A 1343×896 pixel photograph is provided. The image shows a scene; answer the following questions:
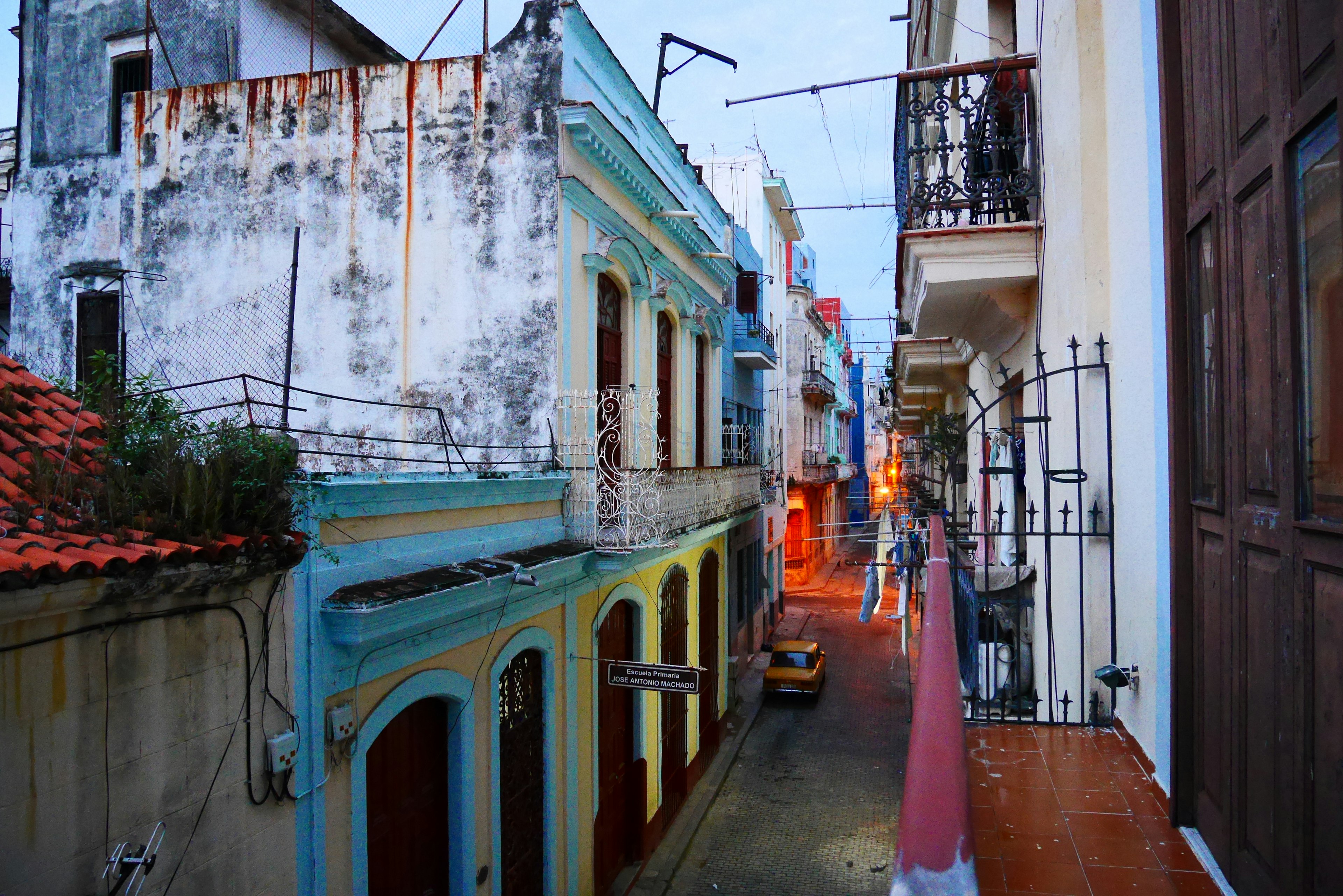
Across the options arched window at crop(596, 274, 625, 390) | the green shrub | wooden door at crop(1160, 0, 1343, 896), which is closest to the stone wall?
arched window at crop(596, 274, 625, 390)

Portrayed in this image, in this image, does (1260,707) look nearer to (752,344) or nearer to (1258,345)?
(1258,345)

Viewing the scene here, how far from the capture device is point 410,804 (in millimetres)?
6672

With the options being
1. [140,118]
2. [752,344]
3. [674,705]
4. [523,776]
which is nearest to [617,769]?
[674,705]

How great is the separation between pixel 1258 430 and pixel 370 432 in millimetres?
9791

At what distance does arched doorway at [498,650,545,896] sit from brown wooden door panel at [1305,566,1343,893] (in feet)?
22.0

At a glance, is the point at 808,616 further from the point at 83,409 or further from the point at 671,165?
the point at 83,409

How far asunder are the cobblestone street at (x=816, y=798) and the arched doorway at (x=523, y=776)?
2.79m

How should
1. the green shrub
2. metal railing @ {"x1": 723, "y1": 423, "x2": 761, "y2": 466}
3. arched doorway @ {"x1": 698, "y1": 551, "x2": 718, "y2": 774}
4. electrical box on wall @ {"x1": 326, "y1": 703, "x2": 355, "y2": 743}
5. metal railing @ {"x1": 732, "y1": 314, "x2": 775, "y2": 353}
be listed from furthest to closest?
metal railing @ {"x1": 732, "y1": 314, "x2": 775, "y2": 353}
metal railing @ {"x1": 723, "y1": 423, "x2": 761, "y2": 466}
arched doorway @ {"x1": 698, "y1": 551, "x2": 718, "y2": 774}
electrical box on wall @ {"x1": 326, "y1": 703, "x2": 355, "y2": 743}
the green shrub

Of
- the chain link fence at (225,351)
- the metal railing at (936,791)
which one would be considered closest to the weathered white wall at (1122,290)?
the metal railing at (936,791)

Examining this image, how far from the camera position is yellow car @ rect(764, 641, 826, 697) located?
17828 millimetres

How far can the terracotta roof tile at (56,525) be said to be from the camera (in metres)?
3.60

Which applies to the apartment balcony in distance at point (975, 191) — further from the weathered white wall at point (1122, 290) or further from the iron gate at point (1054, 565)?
the iron gate at point (1054, 565)

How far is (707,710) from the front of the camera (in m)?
15.5

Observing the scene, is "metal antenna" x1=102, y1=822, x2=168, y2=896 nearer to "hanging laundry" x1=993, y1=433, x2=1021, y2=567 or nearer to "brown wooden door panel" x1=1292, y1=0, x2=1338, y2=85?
"brown wooden door panel" x1=1292, y1=0, x2=1338, y2=85
